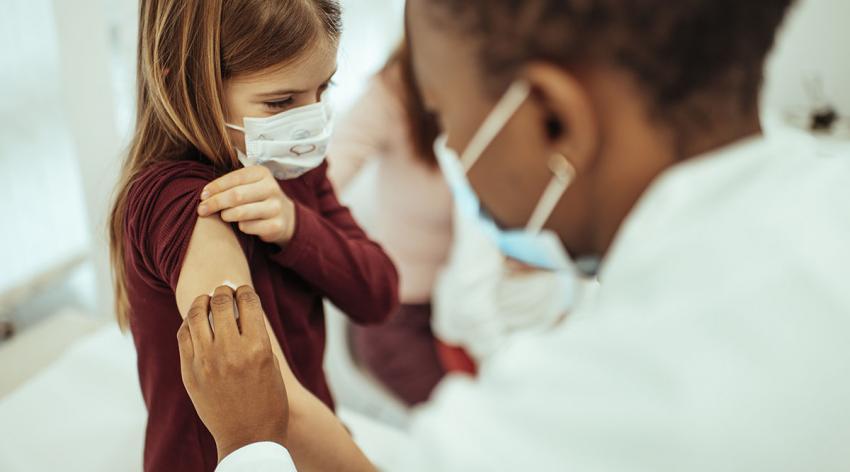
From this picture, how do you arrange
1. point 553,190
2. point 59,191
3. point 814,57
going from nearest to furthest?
point 553,190
point 59,191
point 814,57

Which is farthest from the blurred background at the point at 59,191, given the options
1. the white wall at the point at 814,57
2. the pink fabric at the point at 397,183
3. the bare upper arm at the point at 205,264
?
the white wall at the point at 814,57

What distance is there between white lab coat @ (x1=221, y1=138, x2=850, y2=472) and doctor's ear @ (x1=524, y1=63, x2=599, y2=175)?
0.08 meters

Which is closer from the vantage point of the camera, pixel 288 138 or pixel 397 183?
pixel 288 138

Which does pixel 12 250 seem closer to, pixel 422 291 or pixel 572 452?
pixel 422 291

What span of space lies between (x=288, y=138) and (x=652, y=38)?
1.22 ft

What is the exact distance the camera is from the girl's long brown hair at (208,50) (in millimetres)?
624

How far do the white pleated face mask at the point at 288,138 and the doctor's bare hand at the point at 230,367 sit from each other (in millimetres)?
153

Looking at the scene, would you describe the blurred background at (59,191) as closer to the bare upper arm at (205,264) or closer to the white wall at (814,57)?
the bare upper arm at (205,264)

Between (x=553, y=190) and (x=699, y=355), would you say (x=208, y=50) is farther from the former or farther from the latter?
(x=699, y=355)

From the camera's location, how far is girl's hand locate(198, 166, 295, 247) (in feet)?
2.10

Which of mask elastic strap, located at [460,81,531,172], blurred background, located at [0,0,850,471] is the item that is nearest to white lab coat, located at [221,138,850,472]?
mask elastic strap, located at [460,81,531,172]

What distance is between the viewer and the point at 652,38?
0.52m

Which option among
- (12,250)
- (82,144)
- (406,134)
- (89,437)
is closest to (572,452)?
(89,437)

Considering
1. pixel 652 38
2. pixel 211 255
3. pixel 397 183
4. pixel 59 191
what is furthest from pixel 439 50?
pixel 59 191
